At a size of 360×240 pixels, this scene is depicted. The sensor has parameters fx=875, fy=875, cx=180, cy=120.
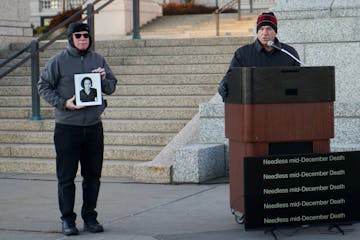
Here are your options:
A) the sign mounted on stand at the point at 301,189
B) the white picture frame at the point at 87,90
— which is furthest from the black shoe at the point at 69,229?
the sign mounted on stand at the point at 301,189

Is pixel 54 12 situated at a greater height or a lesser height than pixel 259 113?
greater

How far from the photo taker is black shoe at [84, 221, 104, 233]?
7.59 metres

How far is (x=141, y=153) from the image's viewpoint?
37.7ft

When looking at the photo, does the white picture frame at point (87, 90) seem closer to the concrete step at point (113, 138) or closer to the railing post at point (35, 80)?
the concrete step at point (113, 138)

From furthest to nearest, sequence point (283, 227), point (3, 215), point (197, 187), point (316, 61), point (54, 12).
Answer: point (54, 12) → point (316, 61) → point (197, 187) → point (3, 215) → point (283, 227)

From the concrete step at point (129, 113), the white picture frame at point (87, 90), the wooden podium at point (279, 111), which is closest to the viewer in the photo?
the wooden podium at point (279, 111)

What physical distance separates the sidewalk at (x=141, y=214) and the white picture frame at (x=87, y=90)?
1.16 metres

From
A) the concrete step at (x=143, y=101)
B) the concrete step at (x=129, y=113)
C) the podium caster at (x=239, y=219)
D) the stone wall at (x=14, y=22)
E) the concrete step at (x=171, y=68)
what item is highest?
the stone wall at (x=14, y=22)

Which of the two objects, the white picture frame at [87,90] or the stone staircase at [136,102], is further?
the stone staircase at [136,102]

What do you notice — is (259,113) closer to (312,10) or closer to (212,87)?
(312,10)

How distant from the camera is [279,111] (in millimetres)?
7129

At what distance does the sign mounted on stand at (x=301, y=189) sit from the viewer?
696 cm

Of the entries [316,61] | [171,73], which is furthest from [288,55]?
[171,73]

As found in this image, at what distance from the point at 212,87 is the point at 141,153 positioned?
2169 millimetres
